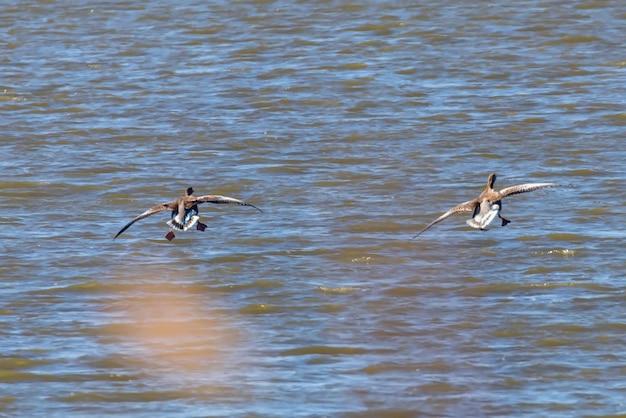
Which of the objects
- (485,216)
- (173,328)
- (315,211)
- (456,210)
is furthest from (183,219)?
(315,211)

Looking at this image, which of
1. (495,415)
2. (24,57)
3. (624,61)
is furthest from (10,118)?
(495,415)

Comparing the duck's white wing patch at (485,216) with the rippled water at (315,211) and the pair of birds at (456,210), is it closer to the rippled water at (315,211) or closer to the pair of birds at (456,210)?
the pair of birds at (456,210)

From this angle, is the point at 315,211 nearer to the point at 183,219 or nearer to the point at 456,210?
the point at 183,219

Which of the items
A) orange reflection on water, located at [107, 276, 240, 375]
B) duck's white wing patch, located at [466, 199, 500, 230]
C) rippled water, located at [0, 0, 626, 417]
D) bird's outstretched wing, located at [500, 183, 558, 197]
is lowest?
orange reflection on water, located at [107, 276, 240, 375]

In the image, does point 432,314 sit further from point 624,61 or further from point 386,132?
point 624,61

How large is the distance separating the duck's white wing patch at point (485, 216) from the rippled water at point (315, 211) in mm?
794

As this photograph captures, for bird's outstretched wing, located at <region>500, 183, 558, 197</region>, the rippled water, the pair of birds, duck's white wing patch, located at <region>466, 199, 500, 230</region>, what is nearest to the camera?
the rippled water

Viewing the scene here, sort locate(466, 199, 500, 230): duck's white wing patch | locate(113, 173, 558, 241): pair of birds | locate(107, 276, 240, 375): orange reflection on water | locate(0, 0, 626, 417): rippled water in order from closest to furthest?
locate(0, 0, 626, 417): rippled water
locate(107, 276, 240, 375): orange reflection on water
locate(113, 173, 558, 241): pair of birds
locate(466, 199, 500, 230): duck's white wing patch

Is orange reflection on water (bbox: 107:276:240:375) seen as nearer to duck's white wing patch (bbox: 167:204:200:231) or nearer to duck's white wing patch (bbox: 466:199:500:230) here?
duck's white wing patch (bbox: 167:204:200:231)

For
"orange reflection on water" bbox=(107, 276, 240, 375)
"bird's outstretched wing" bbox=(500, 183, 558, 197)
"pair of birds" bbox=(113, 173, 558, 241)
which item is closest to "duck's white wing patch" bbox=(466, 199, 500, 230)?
"pair of birds" bbox=(113, 173, 558, 241)

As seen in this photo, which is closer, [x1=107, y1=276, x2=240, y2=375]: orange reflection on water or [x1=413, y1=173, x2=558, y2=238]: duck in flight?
[x1=107, y1=276, x2=240, y2=375]: orange reflection on water

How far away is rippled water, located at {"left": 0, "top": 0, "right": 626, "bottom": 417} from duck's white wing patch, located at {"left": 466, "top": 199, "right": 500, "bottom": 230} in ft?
2.61

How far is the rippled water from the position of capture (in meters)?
16.8

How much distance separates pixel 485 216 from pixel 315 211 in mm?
4136
